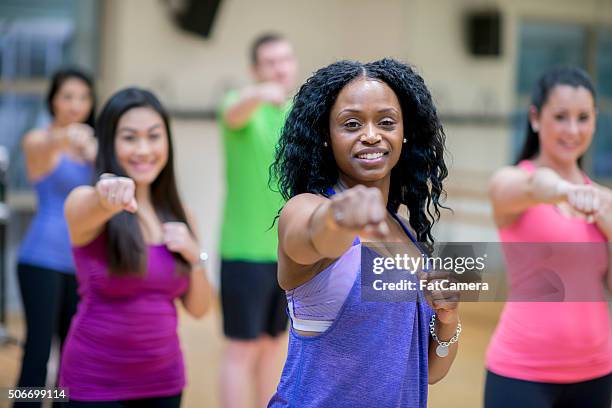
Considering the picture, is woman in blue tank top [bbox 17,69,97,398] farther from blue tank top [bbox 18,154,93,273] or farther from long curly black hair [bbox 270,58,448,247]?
long curly black hair [bbox 270,58,448,247]

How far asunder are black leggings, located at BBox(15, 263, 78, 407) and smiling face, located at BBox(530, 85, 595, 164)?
5.96 ft

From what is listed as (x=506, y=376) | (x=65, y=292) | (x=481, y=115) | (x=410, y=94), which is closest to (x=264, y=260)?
(x=65, y=292)

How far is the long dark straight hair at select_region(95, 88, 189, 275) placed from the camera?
2.28 meters

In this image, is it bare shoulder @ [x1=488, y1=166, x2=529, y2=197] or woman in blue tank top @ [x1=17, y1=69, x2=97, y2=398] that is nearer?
bare shoulder @ [x1=488, y1=166, x2=529, y2=197]

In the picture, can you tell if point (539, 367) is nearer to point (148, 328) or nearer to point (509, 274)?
point (509, 274)

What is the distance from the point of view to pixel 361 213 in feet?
3.69

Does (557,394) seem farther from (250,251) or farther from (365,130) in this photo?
(250,251)

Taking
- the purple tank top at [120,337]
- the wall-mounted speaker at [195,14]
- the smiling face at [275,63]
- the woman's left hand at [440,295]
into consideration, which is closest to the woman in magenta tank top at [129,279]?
the purple tank top at [120,337]

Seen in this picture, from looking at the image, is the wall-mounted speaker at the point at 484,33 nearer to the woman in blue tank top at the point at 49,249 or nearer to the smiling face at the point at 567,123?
the woman in blue tank top at the point at 49,249


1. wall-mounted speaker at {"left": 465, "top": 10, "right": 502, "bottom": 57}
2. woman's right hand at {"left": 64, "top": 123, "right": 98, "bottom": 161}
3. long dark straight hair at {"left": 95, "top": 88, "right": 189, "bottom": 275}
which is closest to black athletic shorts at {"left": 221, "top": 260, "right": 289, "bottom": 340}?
woman's right hand at {"left": 64, "top": 123, "right": 98, "bottom": 161}

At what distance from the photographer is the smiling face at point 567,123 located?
2424 mm

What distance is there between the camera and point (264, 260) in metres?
3.38

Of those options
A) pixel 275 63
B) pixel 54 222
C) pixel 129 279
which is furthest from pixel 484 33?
pixel 129 279

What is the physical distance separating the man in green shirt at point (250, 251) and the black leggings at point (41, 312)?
581 mm
